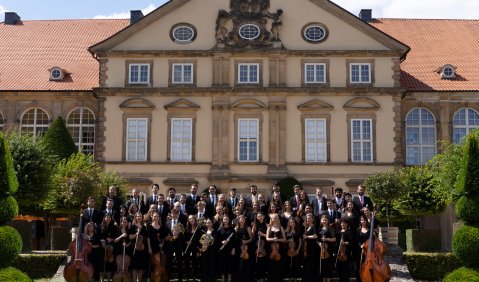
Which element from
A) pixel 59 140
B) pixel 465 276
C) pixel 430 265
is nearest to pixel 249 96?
pixel 59 140

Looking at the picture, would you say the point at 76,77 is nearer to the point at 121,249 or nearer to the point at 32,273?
the point at 32,273

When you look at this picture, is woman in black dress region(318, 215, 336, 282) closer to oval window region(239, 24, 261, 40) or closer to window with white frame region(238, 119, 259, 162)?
window with white frame region(238, 119, 259, 162)

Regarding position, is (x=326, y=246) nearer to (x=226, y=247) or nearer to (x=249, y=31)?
(x=226, y=247)

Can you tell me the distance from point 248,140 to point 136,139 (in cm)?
485

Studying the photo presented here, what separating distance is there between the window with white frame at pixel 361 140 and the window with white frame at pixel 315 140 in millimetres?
1249

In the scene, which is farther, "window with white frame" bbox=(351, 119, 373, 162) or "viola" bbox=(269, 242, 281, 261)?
"window with white frame" bbox=(351, 119, 373, 162)

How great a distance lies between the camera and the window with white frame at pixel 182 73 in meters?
31.9

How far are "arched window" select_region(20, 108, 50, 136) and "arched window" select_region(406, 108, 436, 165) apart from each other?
54.5 feet

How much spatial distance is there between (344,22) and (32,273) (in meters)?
18.1

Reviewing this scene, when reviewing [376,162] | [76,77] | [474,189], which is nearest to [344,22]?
[376,162]

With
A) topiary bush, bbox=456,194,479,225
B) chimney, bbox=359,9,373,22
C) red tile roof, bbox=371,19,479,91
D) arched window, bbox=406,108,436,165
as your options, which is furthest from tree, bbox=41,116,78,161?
topiary bush, bbox=456,194,479,225

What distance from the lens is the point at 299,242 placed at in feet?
55.3

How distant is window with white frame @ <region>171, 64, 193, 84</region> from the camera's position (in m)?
31.9

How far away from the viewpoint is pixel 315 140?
103 ft
